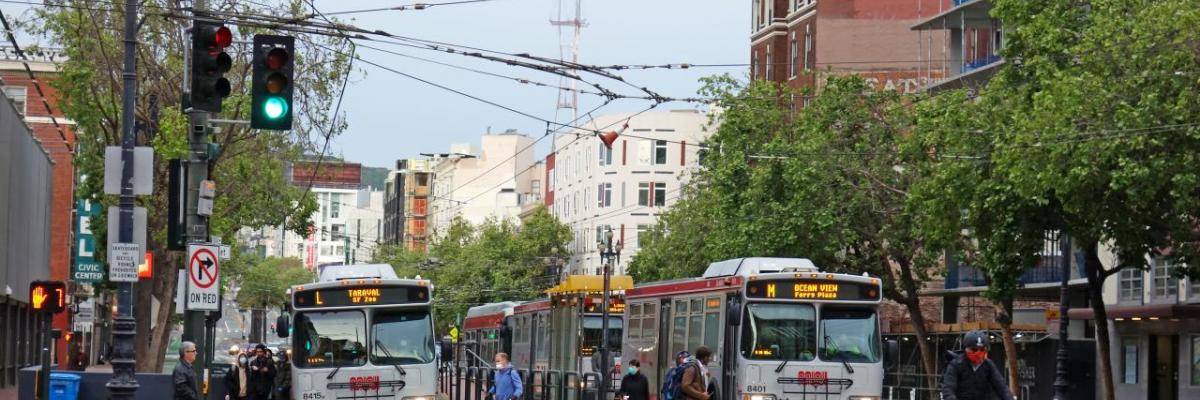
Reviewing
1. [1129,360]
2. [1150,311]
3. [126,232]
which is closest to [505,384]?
[126,232]

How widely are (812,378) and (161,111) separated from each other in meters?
20.7

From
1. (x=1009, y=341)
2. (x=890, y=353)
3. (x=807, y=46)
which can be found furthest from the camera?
(x=807, y=46)

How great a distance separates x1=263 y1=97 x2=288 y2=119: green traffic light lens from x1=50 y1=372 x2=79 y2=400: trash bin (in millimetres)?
10964

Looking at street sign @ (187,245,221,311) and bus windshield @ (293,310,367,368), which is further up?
street sign @ (187,245,221,311)

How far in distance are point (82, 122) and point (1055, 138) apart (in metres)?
22.8

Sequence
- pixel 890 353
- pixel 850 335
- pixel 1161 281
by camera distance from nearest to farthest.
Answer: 1. pixel 890 353
2. pixel 850 335
3. pixel 1161 281

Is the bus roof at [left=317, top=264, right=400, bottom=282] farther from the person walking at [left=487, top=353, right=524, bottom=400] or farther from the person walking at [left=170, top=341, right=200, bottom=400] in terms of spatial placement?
the person walking at [left=170, top=341, right=200, bottom=400]

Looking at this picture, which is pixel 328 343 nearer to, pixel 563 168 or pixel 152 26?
pixel 152 26

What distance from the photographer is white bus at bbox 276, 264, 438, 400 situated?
27625 millimetres

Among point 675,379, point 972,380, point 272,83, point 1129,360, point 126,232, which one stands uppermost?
point 272,83

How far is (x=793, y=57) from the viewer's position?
260 ft

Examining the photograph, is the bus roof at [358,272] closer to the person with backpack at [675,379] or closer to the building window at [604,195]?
the person with backpack at [675,379]

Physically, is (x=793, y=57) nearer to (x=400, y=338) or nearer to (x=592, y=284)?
(x=592, y=284)

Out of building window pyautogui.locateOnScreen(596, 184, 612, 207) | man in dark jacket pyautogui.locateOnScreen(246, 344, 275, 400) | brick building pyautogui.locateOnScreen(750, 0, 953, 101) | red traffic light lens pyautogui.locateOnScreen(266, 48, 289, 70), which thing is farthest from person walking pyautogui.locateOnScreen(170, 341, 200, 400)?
building window pyautogui.locateOnScreen(596, 184, 612, 207)
